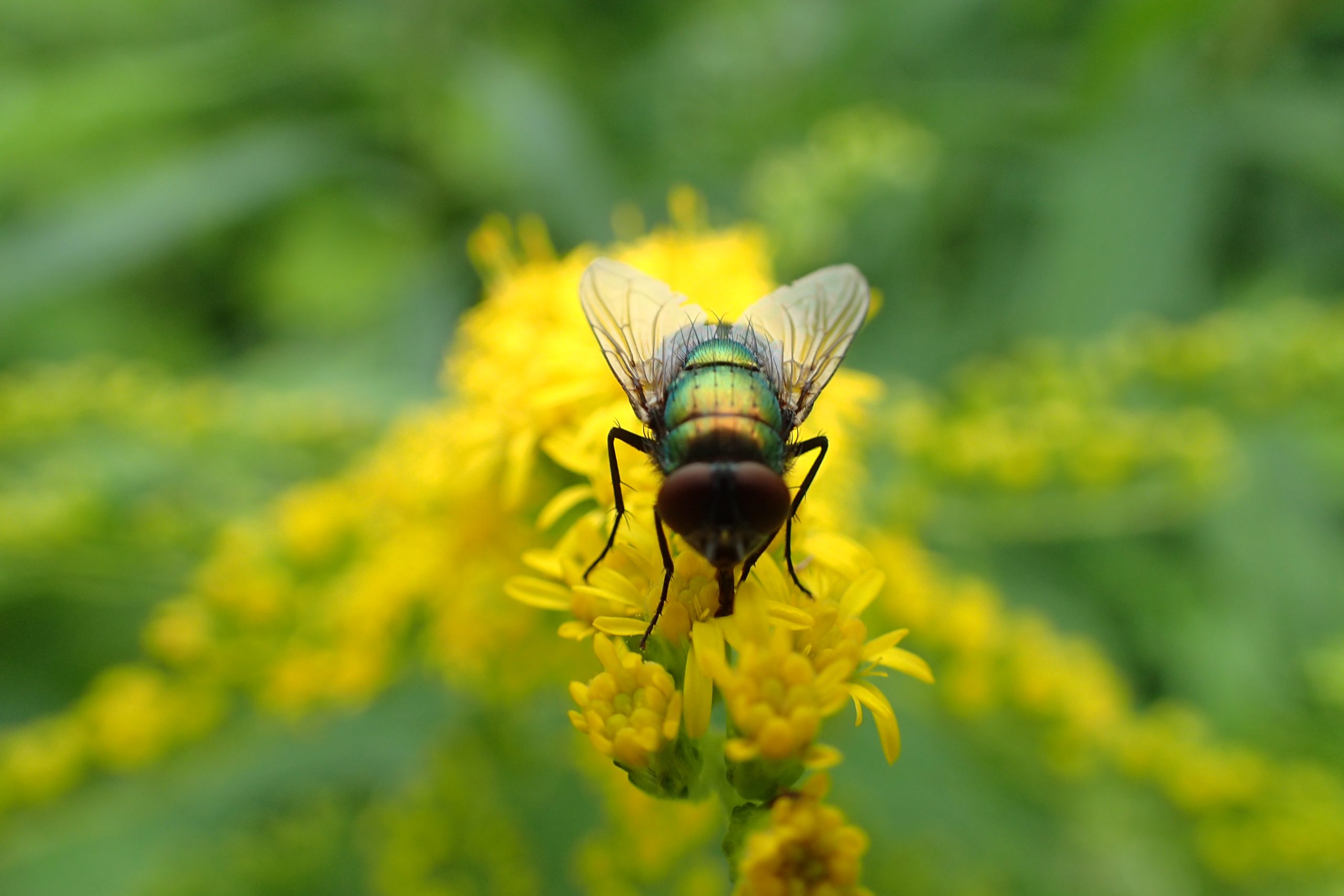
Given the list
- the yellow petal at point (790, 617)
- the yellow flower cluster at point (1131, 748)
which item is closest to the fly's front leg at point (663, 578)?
the yellow petal at point (790, 617)

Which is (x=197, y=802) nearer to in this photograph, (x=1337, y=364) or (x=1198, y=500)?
(x=1198, y=500)

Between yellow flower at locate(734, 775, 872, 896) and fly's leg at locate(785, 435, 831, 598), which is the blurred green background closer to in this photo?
fly's leg at locate(785, 435, 831, 598)

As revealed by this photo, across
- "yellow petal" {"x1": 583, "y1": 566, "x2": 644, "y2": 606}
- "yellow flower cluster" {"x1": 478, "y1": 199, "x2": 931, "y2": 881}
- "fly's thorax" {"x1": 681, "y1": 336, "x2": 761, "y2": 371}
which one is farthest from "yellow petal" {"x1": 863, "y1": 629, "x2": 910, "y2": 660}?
"fly's thorax" {"x1": 681, "y1": 336, "x2": 761, "y2": 371}

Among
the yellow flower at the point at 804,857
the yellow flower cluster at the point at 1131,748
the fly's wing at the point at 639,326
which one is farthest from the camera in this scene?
the yellow flower cluster at the point at 1131,748

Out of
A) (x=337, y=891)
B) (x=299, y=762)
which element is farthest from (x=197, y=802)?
(x=337, y=891)

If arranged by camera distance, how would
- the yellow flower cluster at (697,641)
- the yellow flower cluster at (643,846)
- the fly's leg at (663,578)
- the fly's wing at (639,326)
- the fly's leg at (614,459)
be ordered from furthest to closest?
the yellow flower cluster at (643,846) < the fly's wing at (639,326) < the fly's leg at (614,459) < the fly's leg at (663,578) < the yellow flower cluster at (697,641)

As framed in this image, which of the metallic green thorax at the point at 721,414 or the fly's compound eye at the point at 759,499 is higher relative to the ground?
the metallic green thorax at the point at 721,414

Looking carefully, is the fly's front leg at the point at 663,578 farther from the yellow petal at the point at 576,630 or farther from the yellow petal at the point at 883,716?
the yellow petal at the point at 883,716

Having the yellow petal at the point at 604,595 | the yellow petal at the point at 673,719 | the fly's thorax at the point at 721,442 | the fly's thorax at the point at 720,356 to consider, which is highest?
the fly's thorax at the point at 720,356
